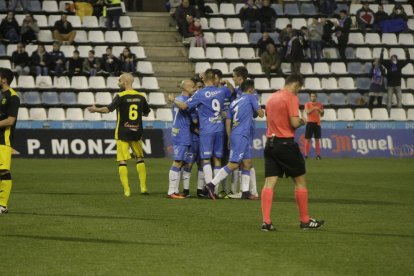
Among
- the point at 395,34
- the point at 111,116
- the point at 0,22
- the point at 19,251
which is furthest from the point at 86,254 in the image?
the point at 395,34

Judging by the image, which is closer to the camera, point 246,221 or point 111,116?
Answer: point 246,221

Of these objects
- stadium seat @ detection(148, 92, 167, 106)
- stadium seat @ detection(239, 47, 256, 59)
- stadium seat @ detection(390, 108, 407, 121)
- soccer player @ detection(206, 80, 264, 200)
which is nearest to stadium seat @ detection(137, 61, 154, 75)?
stadium seat @ detection(148, 92, 167, 106)

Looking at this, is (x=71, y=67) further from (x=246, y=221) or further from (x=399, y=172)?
(x=246, y=221)

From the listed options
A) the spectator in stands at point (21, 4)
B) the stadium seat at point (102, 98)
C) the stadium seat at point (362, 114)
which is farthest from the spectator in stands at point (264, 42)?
the spectator in stands at point (21, 4)

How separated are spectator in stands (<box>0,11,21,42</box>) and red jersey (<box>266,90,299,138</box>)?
964 inches

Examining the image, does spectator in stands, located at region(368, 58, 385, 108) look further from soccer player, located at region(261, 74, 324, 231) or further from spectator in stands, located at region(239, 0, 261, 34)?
soccer player, located at region(261, 74, 324, 231)

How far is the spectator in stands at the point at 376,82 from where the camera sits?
39.7 meters

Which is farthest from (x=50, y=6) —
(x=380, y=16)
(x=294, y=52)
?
(x=380, y=16)

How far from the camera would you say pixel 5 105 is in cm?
1670

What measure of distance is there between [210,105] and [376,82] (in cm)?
2124

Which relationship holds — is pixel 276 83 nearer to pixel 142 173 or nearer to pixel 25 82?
pixel 25 82

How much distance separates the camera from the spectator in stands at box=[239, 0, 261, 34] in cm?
4112

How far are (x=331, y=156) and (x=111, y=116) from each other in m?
7.69

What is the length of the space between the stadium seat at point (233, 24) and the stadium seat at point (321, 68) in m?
3.29
